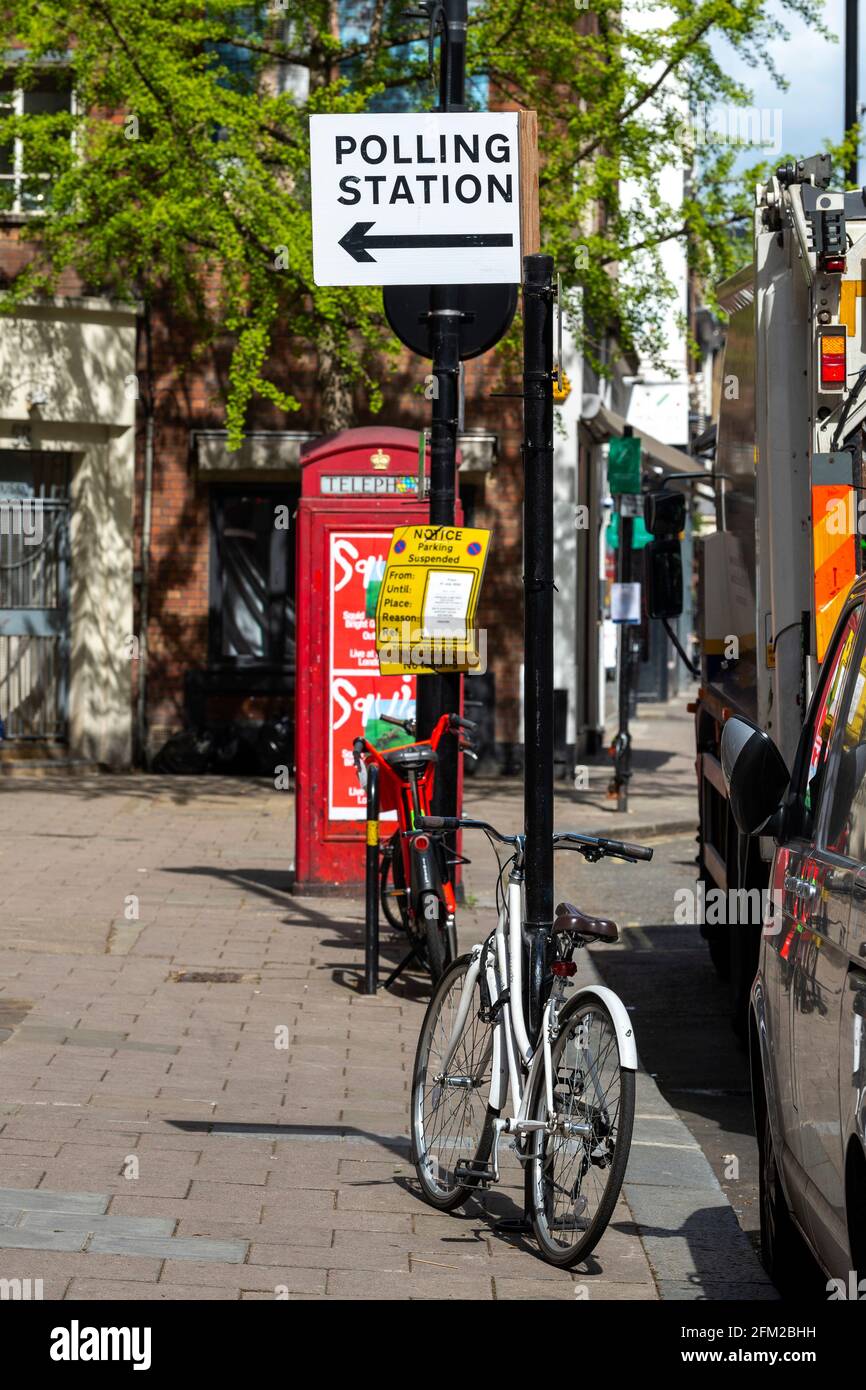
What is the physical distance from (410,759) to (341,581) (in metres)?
2.56

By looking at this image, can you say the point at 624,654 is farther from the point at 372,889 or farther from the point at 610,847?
the point at 610,847

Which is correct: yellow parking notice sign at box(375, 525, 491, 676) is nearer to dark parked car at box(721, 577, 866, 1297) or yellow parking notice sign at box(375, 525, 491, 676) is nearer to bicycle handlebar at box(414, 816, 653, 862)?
bicycle handlebar at box(414, 816, 653, 862)

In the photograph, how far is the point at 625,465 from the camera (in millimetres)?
19219

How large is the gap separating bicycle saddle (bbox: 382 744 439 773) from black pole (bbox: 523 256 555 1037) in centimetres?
348

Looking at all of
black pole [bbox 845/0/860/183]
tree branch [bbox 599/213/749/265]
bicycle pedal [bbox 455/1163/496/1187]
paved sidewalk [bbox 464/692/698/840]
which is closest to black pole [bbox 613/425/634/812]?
paved sidewalk [bbox 464/692/698/840]

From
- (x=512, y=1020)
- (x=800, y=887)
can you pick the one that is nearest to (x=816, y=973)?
(x=800, y=887)

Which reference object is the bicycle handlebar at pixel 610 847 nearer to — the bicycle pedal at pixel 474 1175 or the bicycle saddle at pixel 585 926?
the bicycle saddle at pixel 585 926

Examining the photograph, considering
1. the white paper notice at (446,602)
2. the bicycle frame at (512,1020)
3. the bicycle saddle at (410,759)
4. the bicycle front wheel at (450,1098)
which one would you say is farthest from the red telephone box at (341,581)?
the bicycle frame at (512,1020)

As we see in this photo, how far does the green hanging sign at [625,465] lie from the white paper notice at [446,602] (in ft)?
33.5

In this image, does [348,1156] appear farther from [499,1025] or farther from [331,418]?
[331,418]

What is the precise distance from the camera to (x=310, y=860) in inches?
474

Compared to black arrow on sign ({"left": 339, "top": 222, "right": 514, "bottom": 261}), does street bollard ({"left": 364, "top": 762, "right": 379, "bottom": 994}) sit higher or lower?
lower

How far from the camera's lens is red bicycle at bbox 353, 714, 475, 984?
29.1ft
